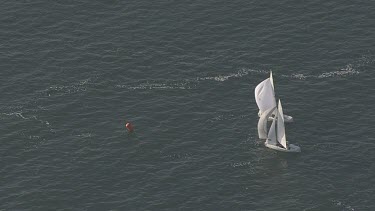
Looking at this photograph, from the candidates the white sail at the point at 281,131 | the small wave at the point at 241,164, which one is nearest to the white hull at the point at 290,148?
the white sail at the point at 281,131

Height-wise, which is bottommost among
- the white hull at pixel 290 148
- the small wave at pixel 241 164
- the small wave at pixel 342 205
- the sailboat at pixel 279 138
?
the small wave at pixel 342 205

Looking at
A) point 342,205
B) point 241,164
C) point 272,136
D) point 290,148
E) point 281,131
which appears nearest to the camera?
point 342,205

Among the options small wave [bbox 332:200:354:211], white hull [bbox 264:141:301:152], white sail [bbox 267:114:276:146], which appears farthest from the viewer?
white sail [bbox 267:114:276:146]

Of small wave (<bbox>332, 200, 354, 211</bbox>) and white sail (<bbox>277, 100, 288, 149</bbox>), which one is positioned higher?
white sail (<bbox>277, 100, 288, 149</bbox>)

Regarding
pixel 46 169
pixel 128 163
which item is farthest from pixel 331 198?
pixel 46 169

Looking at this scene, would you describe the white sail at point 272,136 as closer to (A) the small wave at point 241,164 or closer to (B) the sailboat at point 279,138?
(B) the sailboat at point 279,138

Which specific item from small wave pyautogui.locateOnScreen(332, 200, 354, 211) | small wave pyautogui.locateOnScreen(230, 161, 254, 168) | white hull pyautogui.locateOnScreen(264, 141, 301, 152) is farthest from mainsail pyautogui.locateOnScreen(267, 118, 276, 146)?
small wave pyautogui.locateOnScreen(332, 200, 354, 211)

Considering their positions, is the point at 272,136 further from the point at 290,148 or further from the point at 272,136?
the point at 290,148

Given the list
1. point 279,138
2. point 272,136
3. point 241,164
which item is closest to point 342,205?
point 241,164

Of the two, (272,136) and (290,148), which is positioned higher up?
(272,136)

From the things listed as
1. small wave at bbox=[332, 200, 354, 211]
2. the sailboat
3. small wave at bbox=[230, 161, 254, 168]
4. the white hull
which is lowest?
small wave at bbox=[332, 200, 354, 211]

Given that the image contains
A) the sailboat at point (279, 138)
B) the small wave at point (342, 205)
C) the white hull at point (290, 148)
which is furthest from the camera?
the sailboat at point (279, 138)

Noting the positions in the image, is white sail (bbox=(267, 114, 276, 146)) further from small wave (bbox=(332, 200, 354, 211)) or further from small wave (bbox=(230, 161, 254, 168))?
small wave (bbox=(332, 200, 354, 211))
